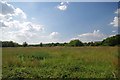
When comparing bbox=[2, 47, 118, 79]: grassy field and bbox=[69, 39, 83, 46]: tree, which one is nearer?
bbox=[2, 47, 118, 79]: grassy field

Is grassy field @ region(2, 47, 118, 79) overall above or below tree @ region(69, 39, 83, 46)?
below

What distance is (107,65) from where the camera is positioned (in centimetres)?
657

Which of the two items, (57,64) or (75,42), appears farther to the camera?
(75,42)

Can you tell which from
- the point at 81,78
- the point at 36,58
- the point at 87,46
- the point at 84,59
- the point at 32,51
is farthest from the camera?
the point at 87,46

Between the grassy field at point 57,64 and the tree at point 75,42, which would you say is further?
the tree at point 75,42

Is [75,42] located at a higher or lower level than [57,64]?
higher

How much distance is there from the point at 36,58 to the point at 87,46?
2433mm

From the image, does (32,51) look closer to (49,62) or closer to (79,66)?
(49,62)

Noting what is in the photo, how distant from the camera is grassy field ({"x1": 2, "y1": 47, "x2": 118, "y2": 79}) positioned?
5531mm

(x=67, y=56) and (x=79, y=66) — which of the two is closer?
(x=79, y=66)

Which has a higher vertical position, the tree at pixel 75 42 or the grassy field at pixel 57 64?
the tree at pixel 75 42

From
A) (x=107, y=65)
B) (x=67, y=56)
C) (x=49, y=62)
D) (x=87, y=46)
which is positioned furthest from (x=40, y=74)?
(x=87, y=46)

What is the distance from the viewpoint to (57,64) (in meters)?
6.56

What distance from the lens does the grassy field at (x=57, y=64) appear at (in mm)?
5531
